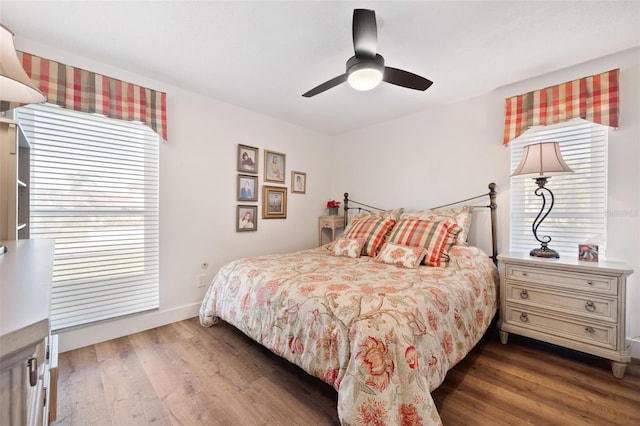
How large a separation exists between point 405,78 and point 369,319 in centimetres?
160

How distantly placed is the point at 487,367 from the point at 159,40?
134 inches

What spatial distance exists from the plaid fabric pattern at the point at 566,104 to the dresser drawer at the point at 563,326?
5.07 ft

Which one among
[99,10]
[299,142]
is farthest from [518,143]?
[99,10]

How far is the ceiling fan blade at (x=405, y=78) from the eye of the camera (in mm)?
1795

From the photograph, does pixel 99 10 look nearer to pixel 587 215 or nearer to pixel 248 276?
pixel 248 276

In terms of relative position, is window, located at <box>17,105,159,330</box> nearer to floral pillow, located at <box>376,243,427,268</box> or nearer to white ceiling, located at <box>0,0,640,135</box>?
white ceiling, located at <box>0,0,640,135</box>

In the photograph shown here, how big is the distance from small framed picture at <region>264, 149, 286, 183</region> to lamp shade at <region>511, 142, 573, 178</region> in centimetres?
259

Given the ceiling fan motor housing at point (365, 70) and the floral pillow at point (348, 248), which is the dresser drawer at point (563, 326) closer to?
the floral pillow at point (348, 248)

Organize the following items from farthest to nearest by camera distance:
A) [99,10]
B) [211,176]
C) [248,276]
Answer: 1. [211,176]
2. [248,276]
3. [99,10]

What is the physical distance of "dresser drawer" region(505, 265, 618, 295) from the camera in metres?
1.80

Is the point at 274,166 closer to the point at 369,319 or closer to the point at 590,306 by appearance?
the point at 369,319

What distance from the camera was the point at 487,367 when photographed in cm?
192

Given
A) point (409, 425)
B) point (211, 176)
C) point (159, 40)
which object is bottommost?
point (409, 425)

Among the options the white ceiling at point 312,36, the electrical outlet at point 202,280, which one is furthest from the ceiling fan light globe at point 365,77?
the electrical outlet at point 202,280
